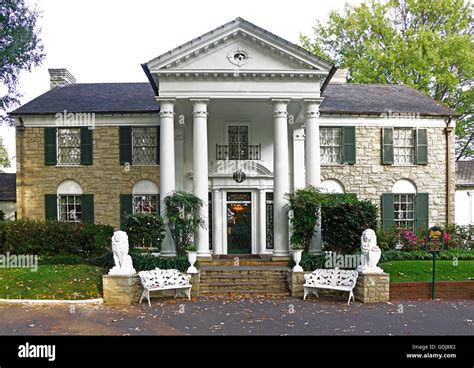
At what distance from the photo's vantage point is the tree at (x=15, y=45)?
20.9 meters

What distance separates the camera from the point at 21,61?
2227cm

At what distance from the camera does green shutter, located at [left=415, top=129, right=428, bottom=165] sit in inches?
771

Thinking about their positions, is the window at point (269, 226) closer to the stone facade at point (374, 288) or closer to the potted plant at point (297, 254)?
the potted plant at point (297, 254)

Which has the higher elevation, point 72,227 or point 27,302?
point 72,227

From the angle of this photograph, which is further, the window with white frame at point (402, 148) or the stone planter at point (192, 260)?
the window with white frame at point (402, 148)

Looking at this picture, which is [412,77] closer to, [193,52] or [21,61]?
[193,52]

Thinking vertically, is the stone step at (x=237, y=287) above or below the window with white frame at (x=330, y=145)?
below

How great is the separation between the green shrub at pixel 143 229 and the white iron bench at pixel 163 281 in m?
1.81

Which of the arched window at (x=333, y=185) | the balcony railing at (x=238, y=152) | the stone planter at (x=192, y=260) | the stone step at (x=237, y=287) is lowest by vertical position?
the stone step at (x=237, y=287)

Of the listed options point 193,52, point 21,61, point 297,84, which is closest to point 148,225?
point 193,52

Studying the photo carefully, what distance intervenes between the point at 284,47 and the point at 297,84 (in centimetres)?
132

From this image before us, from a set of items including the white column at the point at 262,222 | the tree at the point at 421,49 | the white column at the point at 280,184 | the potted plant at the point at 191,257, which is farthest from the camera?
the tree at the point at 421,49

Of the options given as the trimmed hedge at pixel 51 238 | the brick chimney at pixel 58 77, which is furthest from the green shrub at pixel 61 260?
the brick chimney at pixel 58 77

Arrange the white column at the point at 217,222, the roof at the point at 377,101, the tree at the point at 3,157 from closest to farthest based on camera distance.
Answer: the white column at the point at 217,222 → the roof at the point at 377,101 → the tree at the point at 3,157
